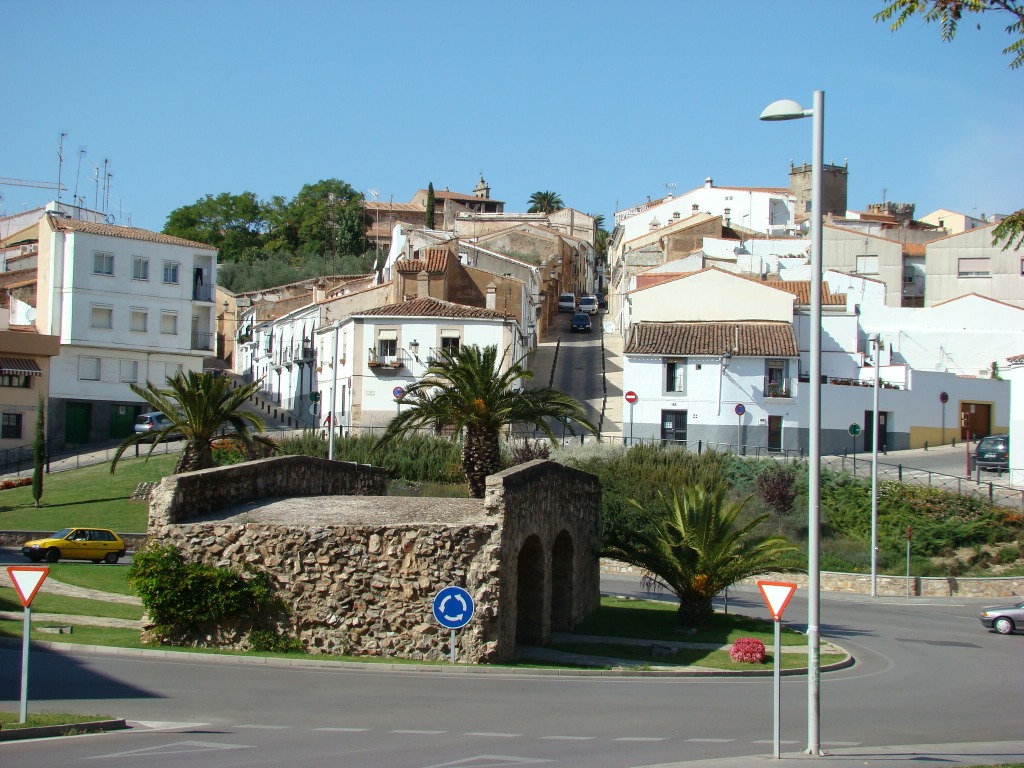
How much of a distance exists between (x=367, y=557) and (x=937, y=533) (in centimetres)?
2963

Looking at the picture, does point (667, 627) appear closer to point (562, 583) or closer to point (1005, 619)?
point (562, 583)

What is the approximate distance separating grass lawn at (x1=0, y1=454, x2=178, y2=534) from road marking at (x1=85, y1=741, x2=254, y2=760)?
95.9ft

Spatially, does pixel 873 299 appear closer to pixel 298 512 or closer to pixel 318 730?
pixel 298 512

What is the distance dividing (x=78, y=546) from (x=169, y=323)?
27.8 metres

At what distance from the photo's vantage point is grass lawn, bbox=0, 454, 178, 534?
141 feet

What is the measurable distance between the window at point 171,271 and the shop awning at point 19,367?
29.7ft

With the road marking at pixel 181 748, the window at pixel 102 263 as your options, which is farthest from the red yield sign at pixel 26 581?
the window at pixel 102 263

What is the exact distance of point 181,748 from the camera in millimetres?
13797

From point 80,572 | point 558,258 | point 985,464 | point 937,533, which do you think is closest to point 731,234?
point 558,258

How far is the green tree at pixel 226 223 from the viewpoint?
4715 inches

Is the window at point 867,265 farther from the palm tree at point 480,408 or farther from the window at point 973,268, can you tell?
the palm tree at point 480,408

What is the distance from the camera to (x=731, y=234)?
96.9m

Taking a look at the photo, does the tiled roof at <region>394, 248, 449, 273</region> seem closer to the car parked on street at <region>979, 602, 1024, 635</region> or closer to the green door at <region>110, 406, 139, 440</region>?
the green door at <region>110, 406, 139, 440</region>

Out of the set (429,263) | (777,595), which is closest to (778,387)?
(429,263)
